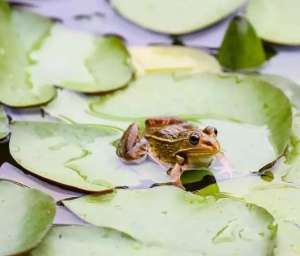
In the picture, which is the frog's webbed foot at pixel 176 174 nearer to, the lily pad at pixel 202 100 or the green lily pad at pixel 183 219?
the green lily pad at pixel 183 219

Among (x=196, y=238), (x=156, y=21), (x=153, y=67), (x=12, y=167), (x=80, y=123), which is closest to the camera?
(x=196, y=238)

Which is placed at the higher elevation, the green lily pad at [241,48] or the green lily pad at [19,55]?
the green lily pad at [241,48]

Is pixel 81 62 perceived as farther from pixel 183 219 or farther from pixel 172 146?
pixel 183 219

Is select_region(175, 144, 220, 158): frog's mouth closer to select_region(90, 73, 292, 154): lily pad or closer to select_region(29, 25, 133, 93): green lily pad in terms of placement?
select_region(90, 73, 292, 154): lily pad

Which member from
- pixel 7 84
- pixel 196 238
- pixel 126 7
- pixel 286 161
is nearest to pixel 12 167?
pixel 7 84

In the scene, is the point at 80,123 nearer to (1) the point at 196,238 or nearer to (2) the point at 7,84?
(2) the point at 7,84

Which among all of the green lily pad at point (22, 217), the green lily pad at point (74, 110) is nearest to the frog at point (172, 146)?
the green lily pad at point (74, 110)
